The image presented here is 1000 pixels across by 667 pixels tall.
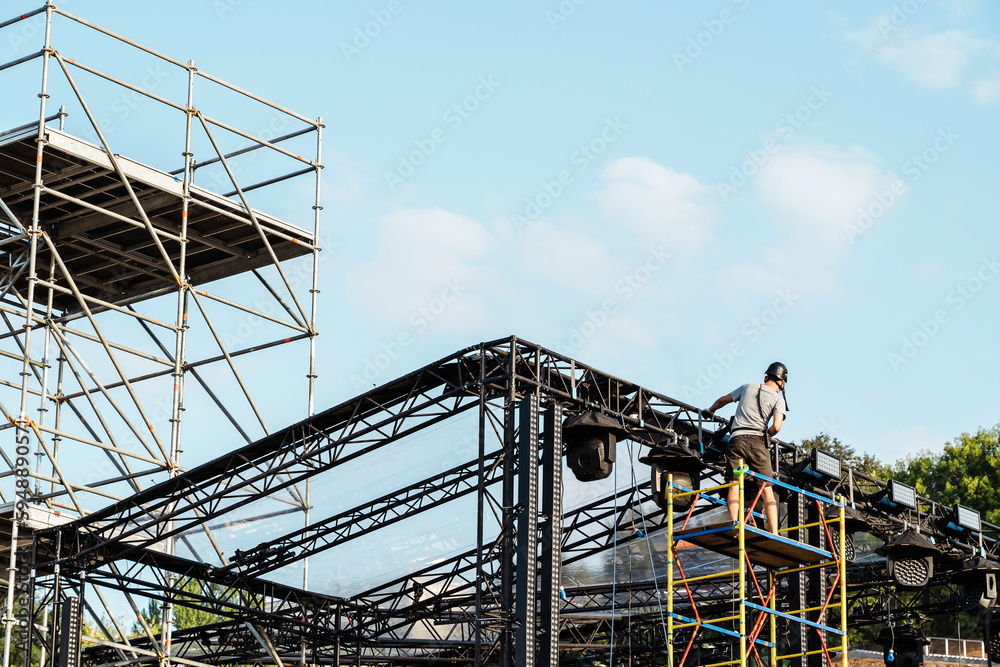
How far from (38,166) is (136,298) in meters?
5.39

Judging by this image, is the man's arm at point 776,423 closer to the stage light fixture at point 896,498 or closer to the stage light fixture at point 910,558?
the stage light fixture at point 896,498

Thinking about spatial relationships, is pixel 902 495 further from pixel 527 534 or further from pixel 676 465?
pixel 527 534

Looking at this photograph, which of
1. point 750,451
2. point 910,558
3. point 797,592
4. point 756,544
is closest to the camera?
point 756,544

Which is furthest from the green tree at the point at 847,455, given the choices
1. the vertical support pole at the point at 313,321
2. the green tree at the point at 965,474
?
the vertical support pole at the point at 313,321

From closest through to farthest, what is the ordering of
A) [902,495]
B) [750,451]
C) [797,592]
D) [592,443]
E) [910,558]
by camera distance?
1. [750,451]
2. [592,443]
3. [902,495]
4. [797,592]
5. [910,558]

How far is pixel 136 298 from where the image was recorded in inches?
986

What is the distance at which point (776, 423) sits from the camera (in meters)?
15.5

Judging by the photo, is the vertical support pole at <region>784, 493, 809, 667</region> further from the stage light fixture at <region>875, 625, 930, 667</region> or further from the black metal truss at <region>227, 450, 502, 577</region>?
the black metal truss at <region>227, 450, 502, 577</region>

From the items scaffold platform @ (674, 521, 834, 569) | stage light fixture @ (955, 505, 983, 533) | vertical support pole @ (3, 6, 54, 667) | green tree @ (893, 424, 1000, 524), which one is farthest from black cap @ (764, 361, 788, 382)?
green tree @ (893, 424, 1000, 524)

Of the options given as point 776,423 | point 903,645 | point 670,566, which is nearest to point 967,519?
point 903,645

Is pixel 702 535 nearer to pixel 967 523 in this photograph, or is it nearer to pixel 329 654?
pixel 967 523

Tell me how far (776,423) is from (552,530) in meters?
3.01

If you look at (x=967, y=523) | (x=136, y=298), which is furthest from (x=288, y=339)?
(x=967, y=523)

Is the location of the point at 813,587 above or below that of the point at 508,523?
below
